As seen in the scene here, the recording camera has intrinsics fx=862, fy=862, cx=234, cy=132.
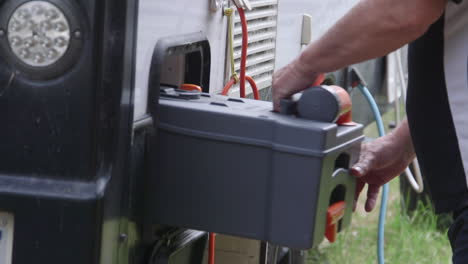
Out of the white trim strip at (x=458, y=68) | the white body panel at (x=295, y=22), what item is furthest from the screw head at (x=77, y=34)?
the white body panel at (x=295, y=22)

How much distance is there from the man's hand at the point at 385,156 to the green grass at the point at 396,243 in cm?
188

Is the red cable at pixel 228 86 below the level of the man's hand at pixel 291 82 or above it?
below

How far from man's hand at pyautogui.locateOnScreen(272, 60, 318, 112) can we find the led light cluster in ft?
1.66

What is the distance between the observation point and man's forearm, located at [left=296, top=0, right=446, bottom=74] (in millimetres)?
1739

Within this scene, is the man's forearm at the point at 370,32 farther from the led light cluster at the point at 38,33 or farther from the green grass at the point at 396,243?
the green grass at the point at 396,243

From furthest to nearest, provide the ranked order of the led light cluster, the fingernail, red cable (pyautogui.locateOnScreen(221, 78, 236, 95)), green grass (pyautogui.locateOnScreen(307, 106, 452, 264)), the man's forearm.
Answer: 1. green grass (pyautogui.locateOnScreen(307, 106, 452, 264))
2. red cable (pyautogui.locateOnScreen(221, 78, 236, 95))
3. the fingernail
4. the man's forearm
5. the led light cluster

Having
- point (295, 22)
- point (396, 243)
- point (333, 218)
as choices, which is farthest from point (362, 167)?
point (396, 243)

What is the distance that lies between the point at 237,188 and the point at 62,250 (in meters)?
0.39

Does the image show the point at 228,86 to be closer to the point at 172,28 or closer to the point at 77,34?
the point at 172,28

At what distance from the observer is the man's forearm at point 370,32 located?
5.71ft

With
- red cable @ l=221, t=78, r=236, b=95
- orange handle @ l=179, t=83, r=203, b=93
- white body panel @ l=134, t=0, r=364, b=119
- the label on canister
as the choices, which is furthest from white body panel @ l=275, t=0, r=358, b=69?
the label on canister

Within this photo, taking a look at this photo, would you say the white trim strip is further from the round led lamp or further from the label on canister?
the label on canister

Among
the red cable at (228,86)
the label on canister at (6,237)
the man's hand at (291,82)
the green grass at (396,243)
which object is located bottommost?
the green grass at (396,243)

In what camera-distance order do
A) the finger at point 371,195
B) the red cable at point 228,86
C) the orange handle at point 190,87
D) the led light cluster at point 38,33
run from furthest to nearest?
the finger at point 371,195 → the red cable at point 228,86 → the orange handle at point 190,87 → the led light cluster at point 38,33
